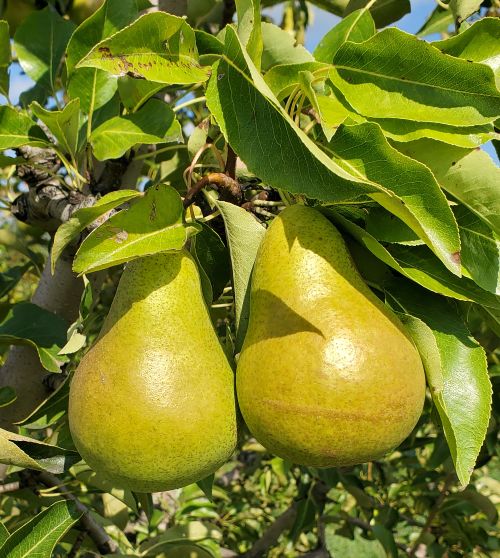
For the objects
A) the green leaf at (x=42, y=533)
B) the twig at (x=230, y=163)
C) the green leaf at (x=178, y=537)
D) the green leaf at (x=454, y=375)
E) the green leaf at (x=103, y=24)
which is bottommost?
the green leaf at (x=178, y=537)

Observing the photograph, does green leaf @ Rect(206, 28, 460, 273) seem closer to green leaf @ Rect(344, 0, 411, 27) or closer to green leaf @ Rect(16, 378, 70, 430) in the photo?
green leaf @ Rect(16, 378, 70, 430)

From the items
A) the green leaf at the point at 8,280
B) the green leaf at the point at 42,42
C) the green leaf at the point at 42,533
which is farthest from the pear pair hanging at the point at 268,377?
the green leaf at the point at 8,280

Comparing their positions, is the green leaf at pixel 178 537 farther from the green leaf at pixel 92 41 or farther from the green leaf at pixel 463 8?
the green leaf at pixel 463 8

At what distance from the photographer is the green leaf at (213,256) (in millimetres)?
1141

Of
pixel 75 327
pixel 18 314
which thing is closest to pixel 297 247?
pixel 75 327

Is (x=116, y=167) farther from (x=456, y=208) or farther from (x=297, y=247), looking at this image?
(x=456, y=208)

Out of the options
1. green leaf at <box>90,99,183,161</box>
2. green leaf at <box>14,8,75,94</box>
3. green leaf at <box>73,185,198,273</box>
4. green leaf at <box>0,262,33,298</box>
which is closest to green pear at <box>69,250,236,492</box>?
green leaf at <box>73,185,198,273</box>

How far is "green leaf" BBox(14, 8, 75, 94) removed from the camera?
1.57 m

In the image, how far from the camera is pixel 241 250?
39.8 inches

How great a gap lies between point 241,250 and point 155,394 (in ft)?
0.91

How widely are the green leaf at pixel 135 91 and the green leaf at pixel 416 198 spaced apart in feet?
1.75

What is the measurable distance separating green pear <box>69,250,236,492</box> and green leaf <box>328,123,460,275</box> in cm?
36

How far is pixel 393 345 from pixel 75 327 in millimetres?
594

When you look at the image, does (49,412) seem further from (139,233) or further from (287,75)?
(287,75)
